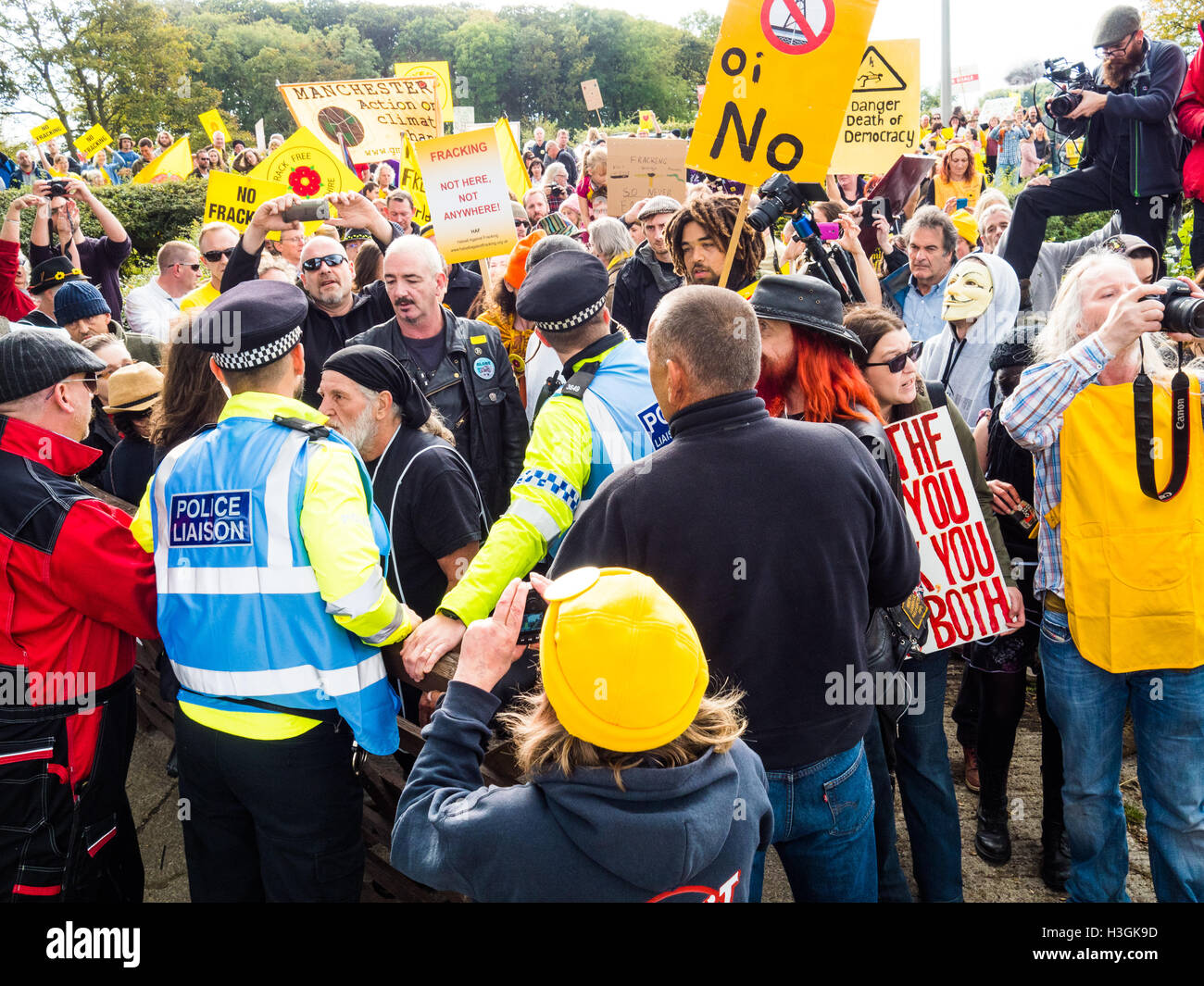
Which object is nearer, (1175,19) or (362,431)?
(362,431)

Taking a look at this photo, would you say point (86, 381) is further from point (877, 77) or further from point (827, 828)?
point (877, 77)

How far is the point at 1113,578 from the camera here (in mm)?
2707

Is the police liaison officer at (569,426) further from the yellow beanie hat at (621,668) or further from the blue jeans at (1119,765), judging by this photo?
the blue jeans at (1119,765)

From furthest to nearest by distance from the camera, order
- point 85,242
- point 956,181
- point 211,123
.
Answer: point 211,123 < point 956,181 < point 85,242

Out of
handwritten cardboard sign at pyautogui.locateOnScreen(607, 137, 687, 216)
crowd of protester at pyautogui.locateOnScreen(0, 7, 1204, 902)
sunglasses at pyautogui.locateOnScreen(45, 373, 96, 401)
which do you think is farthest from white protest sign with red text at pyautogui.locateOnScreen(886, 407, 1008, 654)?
handwritten cardboard sign at pyautogui.locateOnScreen(607, 137, 687, 216)

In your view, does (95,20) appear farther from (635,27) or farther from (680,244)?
(635,27)

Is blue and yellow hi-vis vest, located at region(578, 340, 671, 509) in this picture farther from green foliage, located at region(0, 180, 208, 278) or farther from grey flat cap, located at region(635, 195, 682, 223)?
green foliage, located at region(0, 180, 208, 278)

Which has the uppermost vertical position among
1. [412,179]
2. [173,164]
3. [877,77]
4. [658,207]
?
[173,164]

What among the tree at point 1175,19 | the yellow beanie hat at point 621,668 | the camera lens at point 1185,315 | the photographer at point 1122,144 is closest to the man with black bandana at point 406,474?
the yellow beanie hat at point 621,668

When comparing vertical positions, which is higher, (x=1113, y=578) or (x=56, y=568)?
(x=56, y=568)

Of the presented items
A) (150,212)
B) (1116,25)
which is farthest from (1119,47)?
(150,212)

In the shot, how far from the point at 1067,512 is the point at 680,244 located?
7.42 ft

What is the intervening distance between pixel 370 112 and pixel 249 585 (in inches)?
323
